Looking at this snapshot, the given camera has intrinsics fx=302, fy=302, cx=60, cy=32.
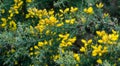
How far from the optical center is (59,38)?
2879 millimetres

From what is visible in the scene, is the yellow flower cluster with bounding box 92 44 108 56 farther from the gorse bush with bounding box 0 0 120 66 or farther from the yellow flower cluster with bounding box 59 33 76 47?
the yellow flower cluster with bounding box 59 33 76 47

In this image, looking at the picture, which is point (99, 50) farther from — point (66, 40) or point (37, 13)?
point (37, 13)

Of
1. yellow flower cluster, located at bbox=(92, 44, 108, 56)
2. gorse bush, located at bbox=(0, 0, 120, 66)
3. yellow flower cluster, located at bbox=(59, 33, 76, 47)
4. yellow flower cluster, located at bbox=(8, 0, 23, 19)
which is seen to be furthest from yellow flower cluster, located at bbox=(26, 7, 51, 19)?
yellow flower cluster, located at bbox=(92, 44, 108, 56)

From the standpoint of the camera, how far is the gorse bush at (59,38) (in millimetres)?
2551

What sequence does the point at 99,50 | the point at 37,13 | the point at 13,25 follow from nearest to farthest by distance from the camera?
the point at 99,50 → the point at 37,13 → the point at 13,25

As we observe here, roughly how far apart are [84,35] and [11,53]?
783 millimetres

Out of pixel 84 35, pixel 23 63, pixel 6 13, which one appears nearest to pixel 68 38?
pixel 84 35

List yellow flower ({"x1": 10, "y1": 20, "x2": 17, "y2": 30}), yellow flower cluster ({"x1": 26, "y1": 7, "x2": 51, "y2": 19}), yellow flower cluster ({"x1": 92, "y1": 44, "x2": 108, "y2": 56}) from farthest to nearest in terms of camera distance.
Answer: yellow flower ({"x1": 10, "y1": 20, "x2": 17, "y2": 30}) → yellow flower cluster ({"x1": 26, "y1": 7, "x2": 51, "y2": 19}) → yellow flower cluster ({"x1": 92, "y1": 44, "x2": 108, "y2": 56})

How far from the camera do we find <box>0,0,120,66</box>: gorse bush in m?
2.55

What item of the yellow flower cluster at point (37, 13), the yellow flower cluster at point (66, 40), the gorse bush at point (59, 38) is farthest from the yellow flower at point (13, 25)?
the yellow flower cluster at point (66, 40)

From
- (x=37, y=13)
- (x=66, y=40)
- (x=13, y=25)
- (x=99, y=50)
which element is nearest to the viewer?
(x=99, y=50)

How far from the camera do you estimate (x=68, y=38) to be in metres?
2.85

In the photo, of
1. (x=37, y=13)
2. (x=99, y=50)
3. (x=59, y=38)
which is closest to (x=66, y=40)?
(x=59, y=38)

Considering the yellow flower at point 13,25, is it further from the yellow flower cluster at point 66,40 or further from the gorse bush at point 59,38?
the yellow flower cluster at point 66,40
